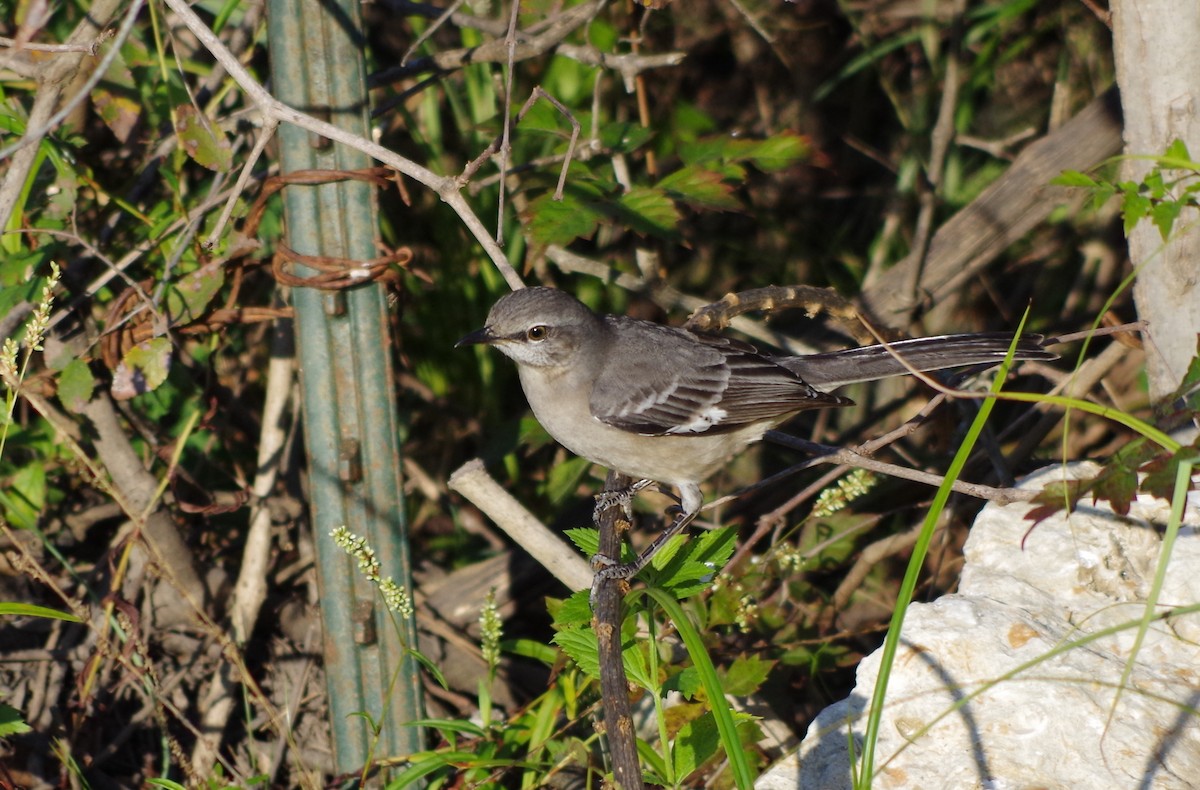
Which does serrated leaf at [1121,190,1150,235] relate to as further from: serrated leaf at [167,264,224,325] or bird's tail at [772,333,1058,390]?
serrated leaf at [167,264,224,325]

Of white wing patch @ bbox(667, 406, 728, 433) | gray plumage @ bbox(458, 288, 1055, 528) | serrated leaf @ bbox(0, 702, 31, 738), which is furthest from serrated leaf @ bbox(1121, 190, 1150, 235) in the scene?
serrated leaf @ bbox(0, 702, 31, 738)

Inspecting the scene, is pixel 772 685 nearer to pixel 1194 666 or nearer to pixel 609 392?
pixel 609 392

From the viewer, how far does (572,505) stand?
5.55m

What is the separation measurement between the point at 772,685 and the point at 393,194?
312 cm

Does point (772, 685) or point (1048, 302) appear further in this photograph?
point (1048, 302)

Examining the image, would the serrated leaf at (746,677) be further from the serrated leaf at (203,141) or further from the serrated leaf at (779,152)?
the serrated leaf at (203,141)

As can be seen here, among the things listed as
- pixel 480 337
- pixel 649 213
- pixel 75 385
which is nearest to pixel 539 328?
pixel 480 337

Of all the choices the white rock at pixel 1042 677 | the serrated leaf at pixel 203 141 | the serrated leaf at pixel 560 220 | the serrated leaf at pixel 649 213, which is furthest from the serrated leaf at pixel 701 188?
the serrated leaf at pixel 203 141

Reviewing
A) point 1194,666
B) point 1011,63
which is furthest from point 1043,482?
point 1011,63

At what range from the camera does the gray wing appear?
4.45m

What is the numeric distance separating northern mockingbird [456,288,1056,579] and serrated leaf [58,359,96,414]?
1.39 metres

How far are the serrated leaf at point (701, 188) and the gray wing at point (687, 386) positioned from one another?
24.0 inches

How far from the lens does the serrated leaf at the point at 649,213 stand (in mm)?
4129

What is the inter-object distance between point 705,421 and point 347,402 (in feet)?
4.84
